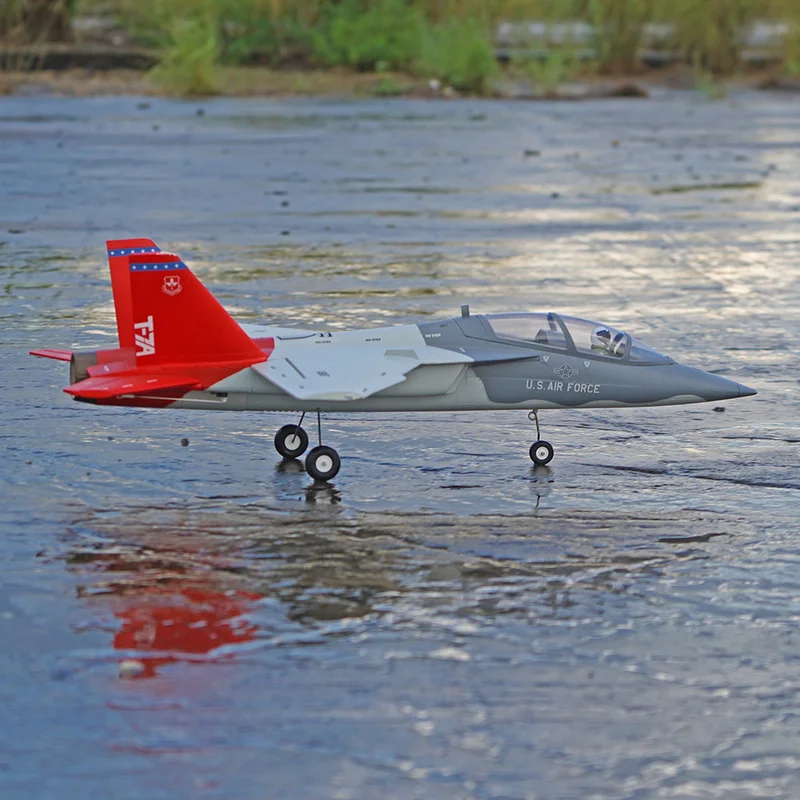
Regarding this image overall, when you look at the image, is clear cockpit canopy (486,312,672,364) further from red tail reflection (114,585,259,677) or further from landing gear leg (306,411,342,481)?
red tail reflection (114,585,259,677)

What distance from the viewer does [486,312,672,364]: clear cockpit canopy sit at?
18.3 meters

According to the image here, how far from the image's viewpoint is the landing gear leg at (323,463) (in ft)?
57.7

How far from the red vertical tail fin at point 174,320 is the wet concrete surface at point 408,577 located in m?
1.43

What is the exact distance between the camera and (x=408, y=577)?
14766mm

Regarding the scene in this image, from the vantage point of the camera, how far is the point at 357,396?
55.4 ft

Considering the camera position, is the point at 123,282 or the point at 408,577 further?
the point at 123,282

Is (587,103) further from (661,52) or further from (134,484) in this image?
(134,484)

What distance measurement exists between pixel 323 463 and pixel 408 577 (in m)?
3.11

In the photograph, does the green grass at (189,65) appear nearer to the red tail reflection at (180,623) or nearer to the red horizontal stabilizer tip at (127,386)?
the red horizontal stabilizer tip at (127,386)

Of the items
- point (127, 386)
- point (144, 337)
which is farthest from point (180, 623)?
point (144, 337)

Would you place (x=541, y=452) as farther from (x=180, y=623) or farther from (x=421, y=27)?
(x=421, y=27)

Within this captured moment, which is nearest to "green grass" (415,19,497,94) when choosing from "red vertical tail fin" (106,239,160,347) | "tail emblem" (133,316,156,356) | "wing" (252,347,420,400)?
"wing" (252,347,420,400)

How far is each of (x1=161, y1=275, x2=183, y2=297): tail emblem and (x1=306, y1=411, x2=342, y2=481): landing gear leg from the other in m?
2.06

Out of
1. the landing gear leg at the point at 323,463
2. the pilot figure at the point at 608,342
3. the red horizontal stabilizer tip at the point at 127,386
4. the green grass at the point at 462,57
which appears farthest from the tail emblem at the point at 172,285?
the green grass at the point at 462,57
